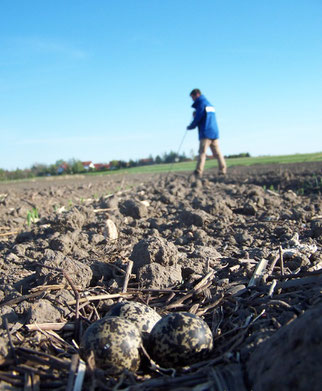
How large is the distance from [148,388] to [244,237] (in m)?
2.67

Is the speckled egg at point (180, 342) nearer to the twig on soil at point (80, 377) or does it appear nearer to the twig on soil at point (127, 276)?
the twig on soil at point (80, 377)

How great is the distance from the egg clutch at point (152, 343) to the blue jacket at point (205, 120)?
10.7 metres

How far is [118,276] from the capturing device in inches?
123

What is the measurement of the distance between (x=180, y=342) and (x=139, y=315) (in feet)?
1.25

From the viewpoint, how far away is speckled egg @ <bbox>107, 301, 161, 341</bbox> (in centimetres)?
232

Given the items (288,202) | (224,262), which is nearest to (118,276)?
(224,262)

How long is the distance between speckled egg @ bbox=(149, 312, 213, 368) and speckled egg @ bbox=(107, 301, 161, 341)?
0.50ft

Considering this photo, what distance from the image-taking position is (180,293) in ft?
9.37

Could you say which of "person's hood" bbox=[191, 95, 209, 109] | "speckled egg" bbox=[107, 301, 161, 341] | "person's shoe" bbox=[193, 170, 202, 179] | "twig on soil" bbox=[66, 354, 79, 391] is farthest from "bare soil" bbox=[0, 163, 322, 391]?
"person's hood" bbox=[191, 95, 209, 109]

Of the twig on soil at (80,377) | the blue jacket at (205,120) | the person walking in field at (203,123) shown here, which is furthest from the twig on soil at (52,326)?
the blue jacket at (205,120)

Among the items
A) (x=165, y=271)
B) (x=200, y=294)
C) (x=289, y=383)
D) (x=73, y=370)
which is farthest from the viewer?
(x=165, y=271)

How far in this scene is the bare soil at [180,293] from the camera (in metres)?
1.77

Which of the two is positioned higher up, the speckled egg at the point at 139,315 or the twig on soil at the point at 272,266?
the twig on soil at the point at 272,266

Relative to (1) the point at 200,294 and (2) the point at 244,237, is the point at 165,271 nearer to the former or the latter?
(1) the point at 200,294
